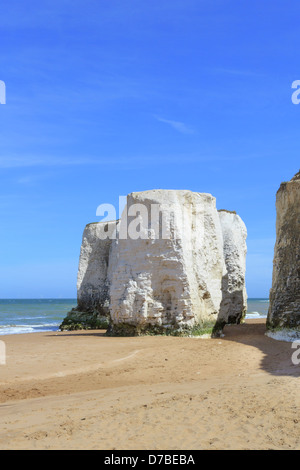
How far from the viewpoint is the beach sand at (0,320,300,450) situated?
4.93 meters

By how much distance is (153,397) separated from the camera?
646cm

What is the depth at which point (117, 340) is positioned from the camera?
39.5 feet

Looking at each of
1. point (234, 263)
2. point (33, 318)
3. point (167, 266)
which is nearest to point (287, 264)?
point (167, 266)

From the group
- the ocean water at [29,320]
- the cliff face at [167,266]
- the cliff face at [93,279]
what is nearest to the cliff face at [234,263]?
the cliff face at [167,266]

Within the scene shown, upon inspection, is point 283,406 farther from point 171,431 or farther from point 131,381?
point 131,381

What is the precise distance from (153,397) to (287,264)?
19.5ft

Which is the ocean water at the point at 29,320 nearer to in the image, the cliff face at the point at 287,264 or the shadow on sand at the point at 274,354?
the shadow on sand at the point at 274,354

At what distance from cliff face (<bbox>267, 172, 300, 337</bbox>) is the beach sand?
665 millimetres

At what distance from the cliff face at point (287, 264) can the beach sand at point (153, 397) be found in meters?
0.66

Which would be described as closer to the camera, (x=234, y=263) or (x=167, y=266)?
(x=167, y=266)

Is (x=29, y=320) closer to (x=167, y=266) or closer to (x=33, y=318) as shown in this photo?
(x=33, y=318)

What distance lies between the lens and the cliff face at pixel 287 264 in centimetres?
1100

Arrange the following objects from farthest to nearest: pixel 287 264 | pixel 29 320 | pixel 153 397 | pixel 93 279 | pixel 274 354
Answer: pixel 29 320 < pixel 93 279 < pixel 287 264 < pixel 274 354 < pixel 153 397
